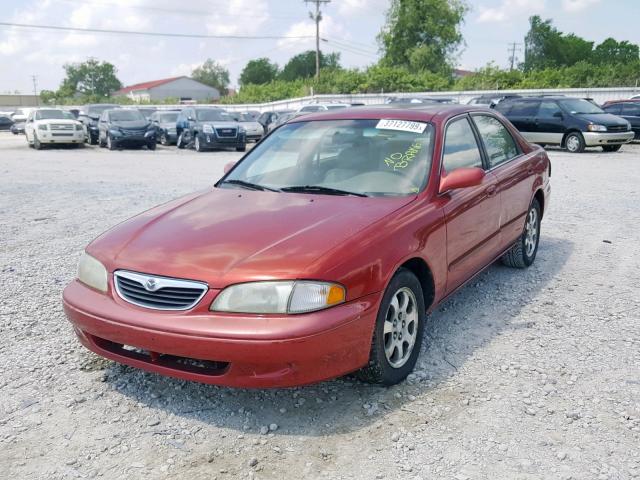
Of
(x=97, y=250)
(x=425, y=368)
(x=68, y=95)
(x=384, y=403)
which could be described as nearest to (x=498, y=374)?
(x=425, y=368)

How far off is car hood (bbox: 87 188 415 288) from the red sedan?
0.04 feet

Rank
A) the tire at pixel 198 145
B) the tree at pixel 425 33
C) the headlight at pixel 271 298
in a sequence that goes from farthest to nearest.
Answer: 1. the tree at pixel 425 33
2. the tire at pixel 198 145
3. the headlight at pixel 271 298

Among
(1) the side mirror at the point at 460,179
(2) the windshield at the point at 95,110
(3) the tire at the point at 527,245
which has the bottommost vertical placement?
(3) the tire at the point at 527,245

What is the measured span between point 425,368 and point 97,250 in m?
2.09

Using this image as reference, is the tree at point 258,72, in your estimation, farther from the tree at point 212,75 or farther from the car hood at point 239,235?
the car hood at point 239,235

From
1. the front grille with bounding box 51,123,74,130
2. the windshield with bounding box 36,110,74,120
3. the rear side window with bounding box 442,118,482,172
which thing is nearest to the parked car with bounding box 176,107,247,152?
the front grille with bounding box 51,123,74,130

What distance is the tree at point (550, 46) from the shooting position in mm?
92312

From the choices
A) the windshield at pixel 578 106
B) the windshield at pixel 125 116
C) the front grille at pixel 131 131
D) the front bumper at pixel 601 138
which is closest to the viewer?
the front bumper at pixel 601 138

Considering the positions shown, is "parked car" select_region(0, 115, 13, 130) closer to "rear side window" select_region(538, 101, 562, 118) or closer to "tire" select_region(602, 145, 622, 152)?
"rear side window" select_region(538, 101, 562, 118)

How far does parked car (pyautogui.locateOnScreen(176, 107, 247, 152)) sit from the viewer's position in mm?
21156

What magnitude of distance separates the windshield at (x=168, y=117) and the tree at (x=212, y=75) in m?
99.4

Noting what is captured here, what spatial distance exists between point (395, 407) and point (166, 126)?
75.5 ft

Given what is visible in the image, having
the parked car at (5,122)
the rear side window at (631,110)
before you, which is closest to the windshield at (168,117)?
the rear side window at (631,110)

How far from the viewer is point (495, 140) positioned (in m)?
5.17
